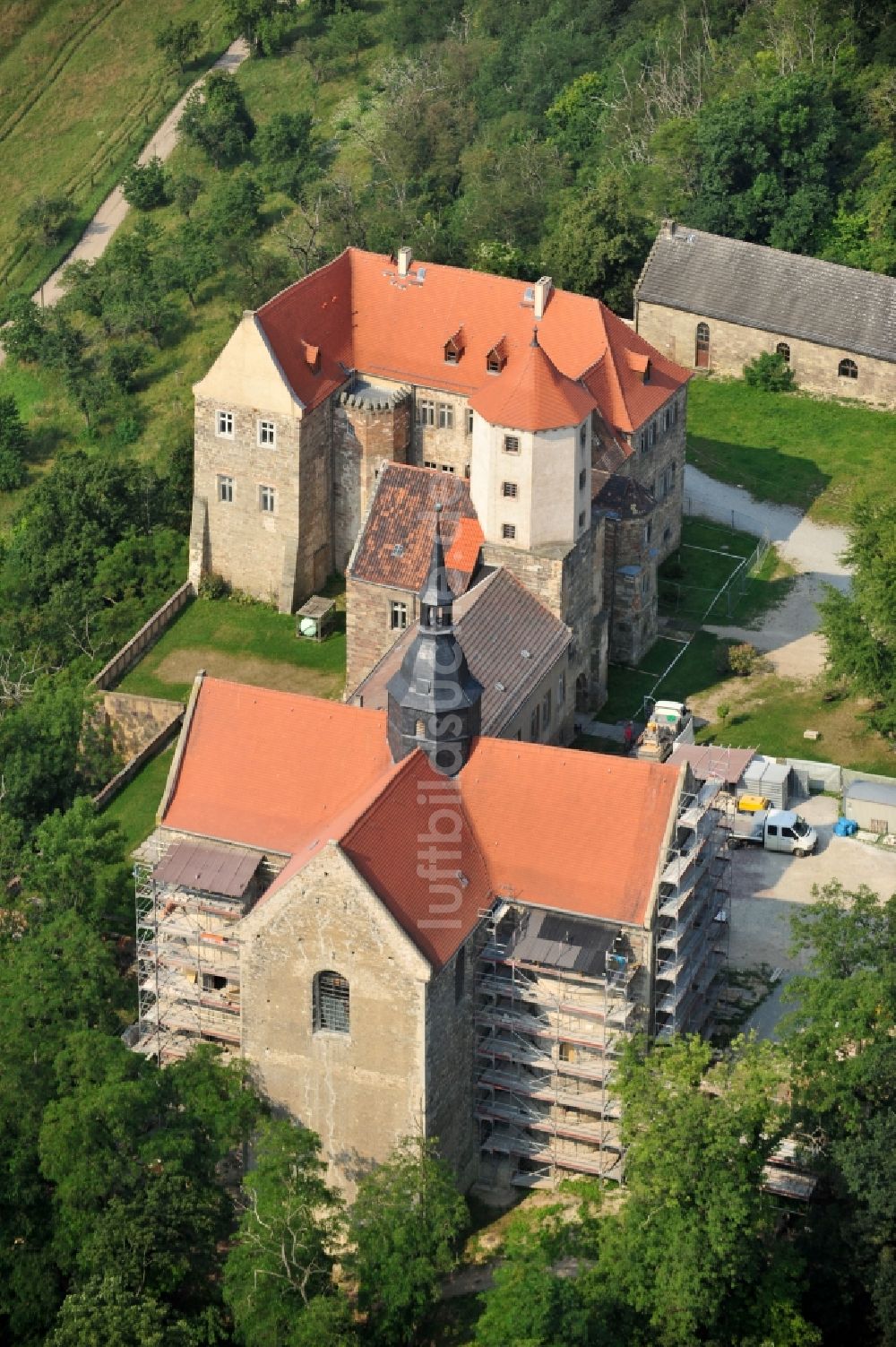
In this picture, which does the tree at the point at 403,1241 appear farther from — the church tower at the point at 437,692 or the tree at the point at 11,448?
the tree at the point at 11,448

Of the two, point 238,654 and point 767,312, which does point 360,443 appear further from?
point 767,312

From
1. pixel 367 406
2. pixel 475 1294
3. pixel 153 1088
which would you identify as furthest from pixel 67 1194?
pixel 367 406

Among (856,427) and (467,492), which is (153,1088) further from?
(856,427)

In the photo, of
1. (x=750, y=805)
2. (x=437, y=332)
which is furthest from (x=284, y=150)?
(x=750, y=805)

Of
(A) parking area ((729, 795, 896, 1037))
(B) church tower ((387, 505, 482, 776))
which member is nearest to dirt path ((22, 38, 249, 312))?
(A) parking area ((729, 795, 896, 1037))

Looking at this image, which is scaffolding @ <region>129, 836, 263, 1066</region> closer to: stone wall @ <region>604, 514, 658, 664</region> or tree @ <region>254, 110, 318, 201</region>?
stone wall @ <region>604, 514, 658, 664</region>
